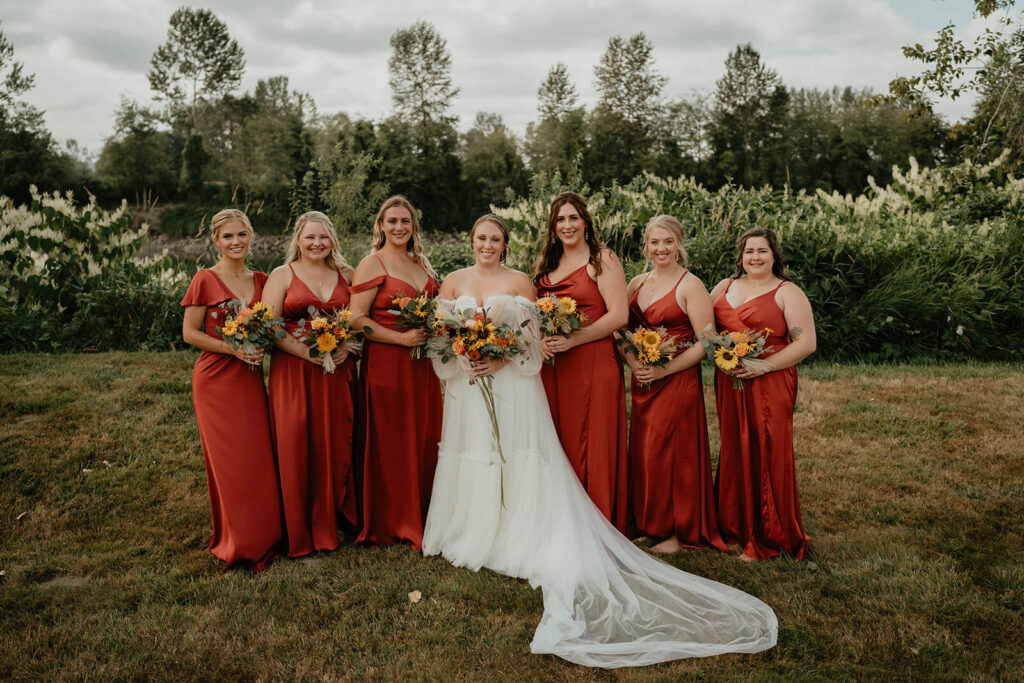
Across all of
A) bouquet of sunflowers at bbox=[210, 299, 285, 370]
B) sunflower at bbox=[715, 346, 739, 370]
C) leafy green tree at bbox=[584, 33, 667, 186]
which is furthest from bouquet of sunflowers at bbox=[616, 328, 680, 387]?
leafy green tree at bbox=[584, 33, 667, 186]

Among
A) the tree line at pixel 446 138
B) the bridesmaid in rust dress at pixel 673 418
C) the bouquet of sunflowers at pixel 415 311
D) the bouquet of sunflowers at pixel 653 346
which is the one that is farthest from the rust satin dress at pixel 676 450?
the tree line at pixel 446 138

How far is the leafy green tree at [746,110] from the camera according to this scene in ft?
171

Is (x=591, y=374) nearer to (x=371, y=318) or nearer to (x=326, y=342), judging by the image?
(x=371, y=318)

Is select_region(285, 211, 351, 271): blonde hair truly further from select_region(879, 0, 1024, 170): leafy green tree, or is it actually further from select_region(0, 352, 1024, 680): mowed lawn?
select_region(879, 0, 1024, 170): leafy green tree

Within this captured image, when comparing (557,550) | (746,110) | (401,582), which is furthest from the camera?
(746,110)

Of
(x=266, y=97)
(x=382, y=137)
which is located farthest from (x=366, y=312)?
(x=266, y=97)

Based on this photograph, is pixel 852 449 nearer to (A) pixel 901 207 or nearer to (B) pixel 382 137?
A: (A) pixel 901 207

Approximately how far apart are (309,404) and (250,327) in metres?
0.75

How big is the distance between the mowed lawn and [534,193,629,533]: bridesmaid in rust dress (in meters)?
0.78

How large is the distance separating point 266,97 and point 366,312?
63071 mm

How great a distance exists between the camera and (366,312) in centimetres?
512

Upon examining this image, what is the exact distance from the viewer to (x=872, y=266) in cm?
1041

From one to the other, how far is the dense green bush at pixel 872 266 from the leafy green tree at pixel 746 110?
141 feet

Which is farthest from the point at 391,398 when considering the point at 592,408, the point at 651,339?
the point at 651,339
